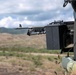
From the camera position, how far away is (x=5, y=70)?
22.2 metres

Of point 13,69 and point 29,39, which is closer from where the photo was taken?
point 13,69

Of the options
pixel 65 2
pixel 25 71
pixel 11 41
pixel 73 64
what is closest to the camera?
pixel 73 64

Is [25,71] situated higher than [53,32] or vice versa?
[53,32]

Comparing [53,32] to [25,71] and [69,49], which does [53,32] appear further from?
[25,71]

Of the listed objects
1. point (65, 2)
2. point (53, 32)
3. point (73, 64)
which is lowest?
point (73, 64)

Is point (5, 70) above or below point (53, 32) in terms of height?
below

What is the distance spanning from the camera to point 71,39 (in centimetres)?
836

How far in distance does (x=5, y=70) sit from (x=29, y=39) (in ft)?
114

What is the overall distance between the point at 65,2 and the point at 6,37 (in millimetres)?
50456

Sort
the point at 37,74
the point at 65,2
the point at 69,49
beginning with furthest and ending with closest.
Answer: the point at 37,74 < the point at 69,49 < the point at 65,2

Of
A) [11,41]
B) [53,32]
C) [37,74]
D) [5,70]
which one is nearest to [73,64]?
[53,32]

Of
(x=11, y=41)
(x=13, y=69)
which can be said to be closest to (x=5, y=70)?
(x=13, y=69)

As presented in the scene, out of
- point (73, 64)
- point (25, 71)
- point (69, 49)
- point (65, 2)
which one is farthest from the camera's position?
point (25, 71)

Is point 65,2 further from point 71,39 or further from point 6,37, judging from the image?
point 6,37
